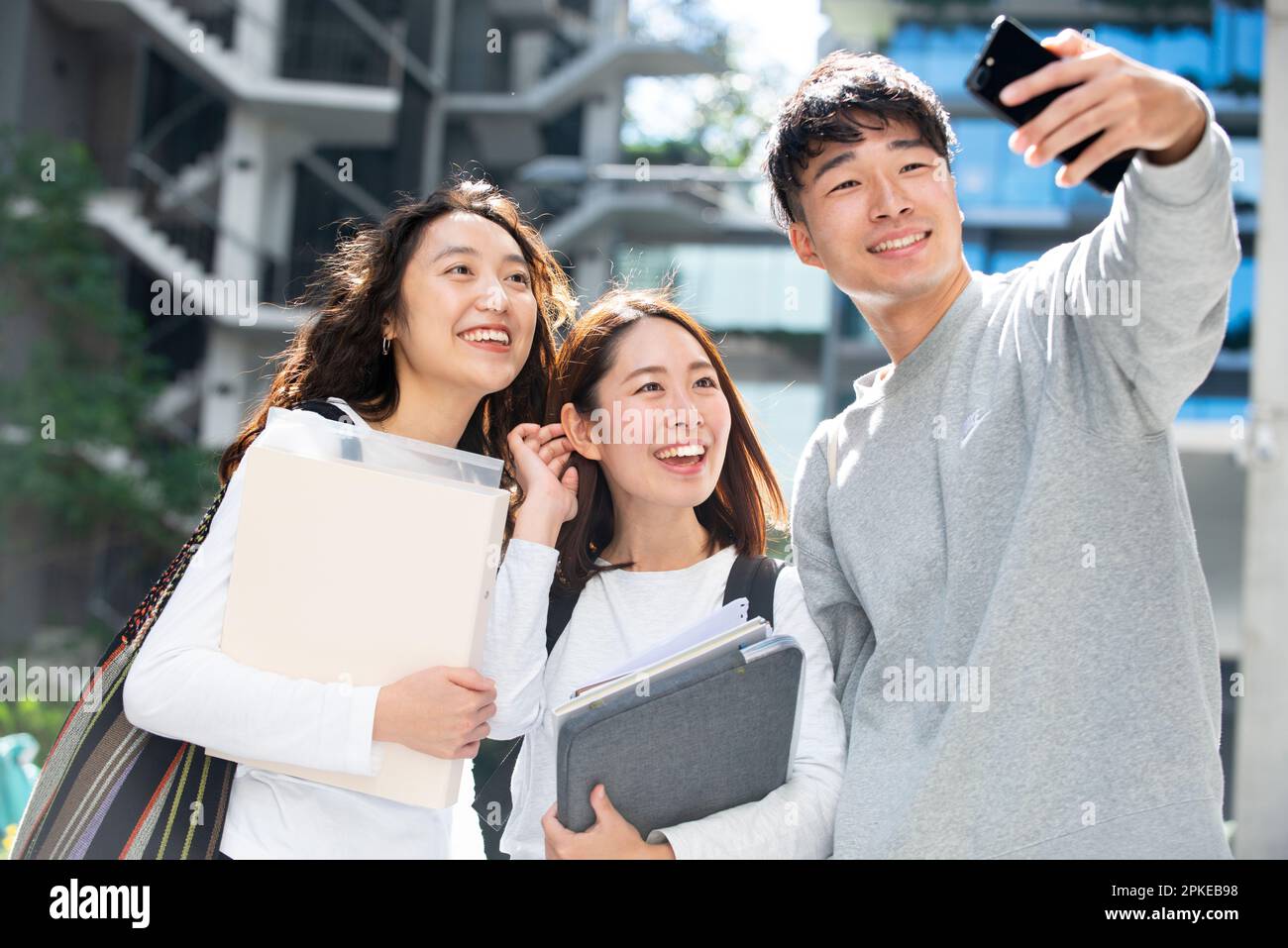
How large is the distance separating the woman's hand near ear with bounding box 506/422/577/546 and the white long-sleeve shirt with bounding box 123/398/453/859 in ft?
1.08

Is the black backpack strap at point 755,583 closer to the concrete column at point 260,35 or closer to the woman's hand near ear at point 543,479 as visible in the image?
the woman's hand near ear at point 543,479

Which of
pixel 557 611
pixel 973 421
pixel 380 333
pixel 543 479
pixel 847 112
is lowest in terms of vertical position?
pixel 557 611

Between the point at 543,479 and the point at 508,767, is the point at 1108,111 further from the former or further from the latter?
the point at 508,767

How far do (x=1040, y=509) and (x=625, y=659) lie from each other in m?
0.70

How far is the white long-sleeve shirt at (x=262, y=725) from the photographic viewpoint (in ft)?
5.43

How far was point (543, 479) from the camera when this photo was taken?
197cm

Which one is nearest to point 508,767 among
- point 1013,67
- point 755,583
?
point 755,583

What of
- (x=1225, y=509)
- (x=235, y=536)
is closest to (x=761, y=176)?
(x=235, y=536)

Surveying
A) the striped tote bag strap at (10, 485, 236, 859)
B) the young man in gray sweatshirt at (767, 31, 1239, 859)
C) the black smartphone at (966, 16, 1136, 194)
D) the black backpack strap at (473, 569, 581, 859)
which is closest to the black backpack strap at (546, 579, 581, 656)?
the black backpack strap at (473, 569, 581, 859)

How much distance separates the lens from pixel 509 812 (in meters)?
2.02

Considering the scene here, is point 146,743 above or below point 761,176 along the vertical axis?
below

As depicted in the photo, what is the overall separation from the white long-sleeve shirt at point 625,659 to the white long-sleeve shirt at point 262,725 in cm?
19
